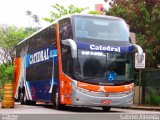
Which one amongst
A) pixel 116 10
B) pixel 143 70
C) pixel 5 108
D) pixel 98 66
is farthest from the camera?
pixel 116 10

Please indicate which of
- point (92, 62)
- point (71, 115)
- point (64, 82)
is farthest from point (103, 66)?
point (71, 115)

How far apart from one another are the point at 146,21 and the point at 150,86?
606cm

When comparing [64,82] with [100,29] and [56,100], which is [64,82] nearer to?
[56,100]

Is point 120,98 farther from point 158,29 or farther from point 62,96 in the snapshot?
point 158,29

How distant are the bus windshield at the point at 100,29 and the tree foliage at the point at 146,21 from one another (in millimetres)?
10821

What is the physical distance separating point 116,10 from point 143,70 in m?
7.34

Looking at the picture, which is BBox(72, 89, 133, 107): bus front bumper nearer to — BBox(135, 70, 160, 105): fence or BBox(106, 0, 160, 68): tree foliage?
BBox(135, 70, 160, 105): fence

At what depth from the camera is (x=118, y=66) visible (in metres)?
19.3

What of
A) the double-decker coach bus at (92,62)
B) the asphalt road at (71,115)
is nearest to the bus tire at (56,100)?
the double-decker coach bus at (92,62)

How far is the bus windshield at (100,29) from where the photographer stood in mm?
19219

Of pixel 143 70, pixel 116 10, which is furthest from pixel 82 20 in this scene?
pixel 116 10

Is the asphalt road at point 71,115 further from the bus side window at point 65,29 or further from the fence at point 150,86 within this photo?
the fence at point 150,86

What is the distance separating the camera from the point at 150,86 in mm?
27188

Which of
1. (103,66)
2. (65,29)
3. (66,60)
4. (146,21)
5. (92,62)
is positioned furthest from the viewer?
(146,21)
